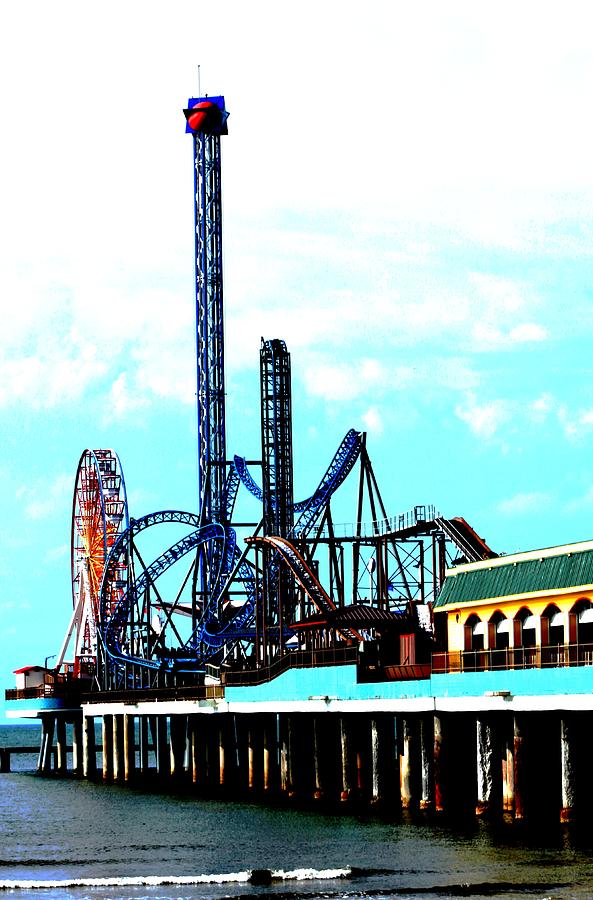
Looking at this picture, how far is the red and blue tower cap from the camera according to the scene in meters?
110

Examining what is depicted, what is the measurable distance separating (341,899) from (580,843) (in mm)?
7962

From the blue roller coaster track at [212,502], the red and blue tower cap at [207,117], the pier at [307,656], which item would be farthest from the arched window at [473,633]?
the red and blue tower cap at [207,117]

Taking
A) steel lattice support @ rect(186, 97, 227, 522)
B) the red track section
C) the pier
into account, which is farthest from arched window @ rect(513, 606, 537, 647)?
steel lattice support @ rect(186, 97, 227, 522)

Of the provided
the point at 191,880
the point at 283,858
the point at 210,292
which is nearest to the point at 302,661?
the point at 283,858

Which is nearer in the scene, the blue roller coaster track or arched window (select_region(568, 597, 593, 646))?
arched window (select_region(568, 597, 593, 646))

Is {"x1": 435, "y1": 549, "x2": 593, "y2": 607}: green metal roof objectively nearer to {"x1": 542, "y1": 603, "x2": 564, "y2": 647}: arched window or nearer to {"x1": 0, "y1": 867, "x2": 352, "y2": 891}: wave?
{"x1": 542, "y1": 603, "x2": 564, "y2": 647}: arched window

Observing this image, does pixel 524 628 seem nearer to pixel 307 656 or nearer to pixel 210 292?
pixel 307 656

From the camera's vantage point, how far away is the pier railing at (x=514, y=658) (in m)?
48.6

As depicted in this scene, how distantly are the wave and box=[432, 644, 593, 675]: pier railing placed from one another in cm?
891

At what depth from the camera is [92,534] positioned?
118 metres

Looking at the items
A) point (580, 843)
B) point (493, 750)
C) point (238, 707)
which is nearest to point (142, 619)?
point (238, 707)

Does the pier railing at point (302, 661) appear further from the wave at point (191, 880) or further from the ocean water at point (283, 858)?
the wave at point (191, 880)

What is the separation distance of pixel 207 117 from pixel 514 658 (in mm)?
63935

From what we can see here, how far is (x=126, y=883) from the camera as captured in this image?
4278 centimetres
